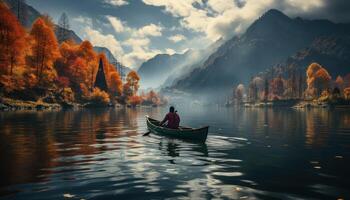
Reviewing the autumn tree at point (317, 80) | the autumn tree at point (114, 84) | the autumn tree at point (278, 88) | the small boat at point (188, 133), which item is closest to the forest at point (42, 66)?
the autumn tree at point (114, 84)

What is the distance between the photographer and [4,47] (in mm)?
65375

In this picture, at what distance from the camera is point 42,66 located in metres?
78.9

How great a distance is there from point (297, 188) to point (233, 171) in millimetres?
3301

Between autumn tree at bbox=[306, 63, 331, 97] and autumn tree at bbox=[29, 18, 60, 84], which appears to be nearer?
autumn tree at bbox=[29, 18, 60, 84]

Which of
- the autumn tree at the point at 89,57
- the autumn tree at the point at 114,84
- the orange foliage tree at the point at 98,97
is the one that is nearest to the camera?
the orange foliage tree at the point at 98,97

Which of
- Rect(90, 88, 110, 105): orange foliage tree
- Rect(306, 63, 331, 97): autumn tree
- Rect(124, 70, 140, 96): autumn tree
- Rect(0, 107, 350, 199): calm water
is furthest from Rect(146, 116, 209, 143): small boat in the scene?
Rect(306, 63, 331, 97): autumn tree

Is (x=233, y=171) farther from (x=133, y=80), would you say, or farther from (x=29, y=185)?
(x=133, y=80)

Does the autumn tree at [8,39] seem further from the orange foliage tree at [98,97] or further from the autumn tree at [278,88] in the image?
the autumn tree at [278,88]

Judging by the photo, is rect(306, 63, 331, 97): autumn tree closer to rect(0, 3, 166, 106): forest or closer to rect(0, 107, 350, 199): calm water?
rect(0, 3, 166, 106): forest

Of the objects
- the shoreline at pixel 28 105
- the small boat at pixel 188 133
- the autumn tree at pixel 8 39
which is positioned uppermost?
the autumn tree at pixel 8 39

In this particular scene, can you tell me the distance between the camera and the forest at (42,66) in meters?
66.3

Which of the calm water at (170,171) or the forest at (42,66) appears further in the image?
the forest at (42,66)

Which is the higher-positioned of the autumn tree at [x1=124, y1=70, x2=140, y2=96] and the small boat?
the autumn tree at [x1=124, y1=70, x2=140, y2=96]

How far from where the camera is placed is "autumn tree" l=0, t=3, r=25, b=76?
6488 cm
